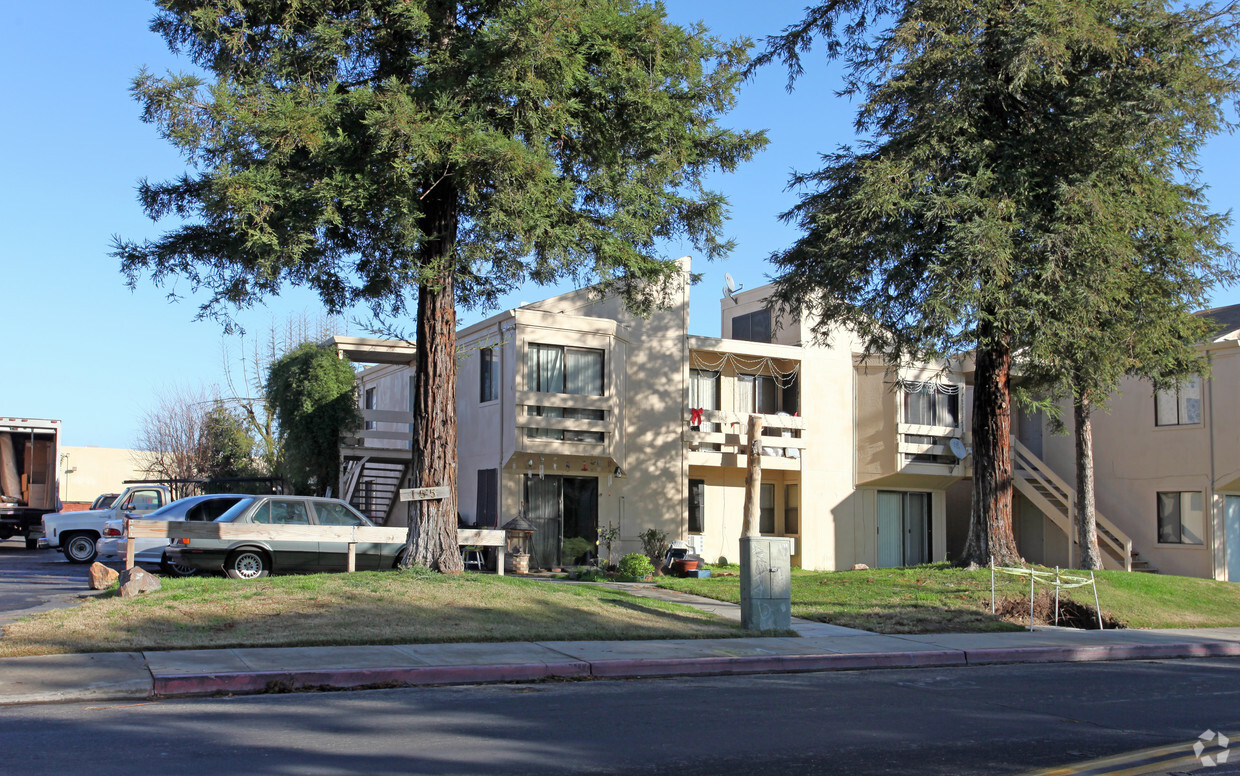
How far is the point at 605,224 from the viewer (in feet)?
52.3

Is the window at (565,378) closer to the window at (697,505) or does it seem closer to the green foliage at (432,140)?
the window at (697,505)

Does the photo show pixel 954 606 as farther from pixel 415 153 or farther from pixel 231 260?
pixel 231 260

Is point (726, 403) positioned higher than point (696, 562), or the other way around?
point (726, 403)

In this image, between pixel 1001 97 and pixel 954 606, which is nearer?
pixel 954 606

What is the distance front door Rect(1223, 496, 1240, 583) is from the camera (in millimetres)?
27328

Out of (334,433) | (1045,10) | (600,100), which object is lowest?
(334,433)

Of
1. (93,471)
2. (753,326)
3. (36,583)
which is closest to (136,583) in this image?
(36,583)

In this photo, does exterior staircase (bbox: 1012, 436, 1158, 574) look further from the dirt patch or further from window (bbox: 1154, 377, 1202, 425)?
the dirt patch

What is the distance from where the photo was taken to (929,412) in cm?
3083

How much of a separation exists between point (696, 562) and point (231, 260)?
42.8 ft

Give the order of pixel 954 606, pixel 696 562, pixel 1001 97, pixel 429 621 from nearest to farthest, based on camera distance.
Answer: pixel 429 621
pixel 954 606
pixel 1001 97
pixel 696 562

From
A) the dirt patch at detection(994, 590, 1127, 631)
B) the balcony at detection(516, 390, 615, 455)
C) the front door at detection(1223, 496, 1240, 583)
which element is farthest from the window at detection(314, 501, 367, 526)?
the front door at detection(1223, 496, 1240, 583)

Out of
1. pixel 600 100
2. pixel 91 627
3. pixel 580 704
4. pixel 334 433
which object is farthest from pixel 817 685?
pixel 334 433

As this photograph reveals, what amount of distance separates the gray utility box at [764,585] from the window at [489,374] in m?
12.4
